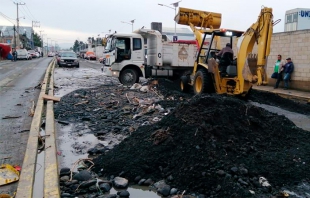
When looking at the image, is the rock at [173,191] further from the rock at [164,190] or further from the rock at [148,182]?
the rock at [148,182]

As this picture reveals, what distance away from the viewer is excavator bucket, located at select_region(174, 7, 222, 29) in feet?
42.9

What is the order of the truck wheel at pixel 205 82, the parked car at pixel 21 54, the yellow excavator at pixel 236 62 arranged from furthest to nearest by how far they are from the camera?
the parked car at pixel 21 54 → the truck wheel at pixel 205 82 → the yellow excavator at pixel 236 62

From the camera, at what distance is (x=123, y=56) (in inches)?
596

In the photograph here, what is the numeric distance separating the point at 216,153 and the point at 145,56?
11488 millimetres

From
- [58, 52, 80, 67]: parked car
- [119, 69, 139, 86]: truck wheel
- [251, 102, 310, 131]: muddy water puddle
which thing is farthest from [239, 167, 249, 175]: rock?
[58, 52, 80, 67]: parked car

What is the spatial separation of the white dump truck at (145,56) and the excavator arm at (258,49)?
593cm

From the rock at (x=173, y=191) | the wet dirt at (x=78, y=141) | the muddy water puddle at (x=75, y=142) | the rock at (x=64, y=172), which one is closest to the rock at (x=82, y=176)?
the rock at (x=64, y=172)

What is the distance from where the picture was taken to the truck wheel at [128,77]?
15312mm

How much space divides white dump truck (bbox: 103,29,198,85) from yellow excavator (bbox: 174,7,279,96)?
9.30 feet

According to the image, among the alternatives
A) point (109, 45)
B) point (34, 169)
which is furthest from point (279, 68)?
point (34, 169)

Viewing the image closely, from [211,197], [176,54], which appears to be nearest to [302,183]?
[211,197]

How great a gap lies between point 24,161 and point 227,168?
3.16m

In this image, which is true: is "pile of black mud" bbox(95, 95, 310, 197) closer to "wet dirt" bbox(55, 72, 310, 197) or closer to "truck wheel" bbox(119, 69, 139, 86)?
"wet dirt" bbox(55, 72, 310, 197)

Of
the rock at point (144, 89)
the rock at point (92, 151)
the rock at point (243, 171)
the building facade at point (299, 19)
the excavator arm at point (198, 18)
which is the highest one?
the building facade at point (299, 19)
